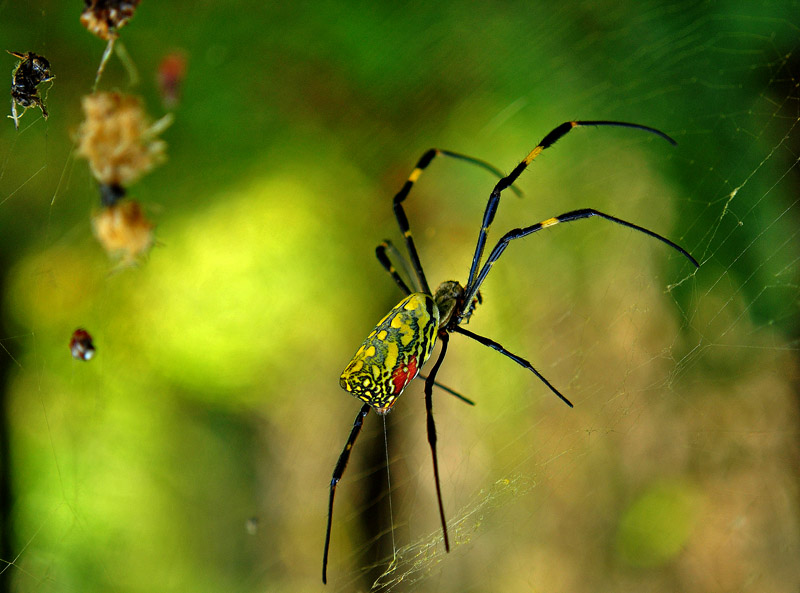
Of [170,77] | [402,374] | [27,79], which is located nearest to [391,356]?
[402,374]

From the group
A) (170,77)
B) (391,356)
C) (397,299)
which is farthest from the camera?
(397,299)

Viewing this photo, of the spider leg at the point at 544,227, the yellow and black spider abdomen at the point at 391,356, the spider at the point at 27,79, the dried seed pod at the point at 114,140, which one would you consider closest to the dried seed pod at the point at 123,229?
the dried seed pod at the point at 114,140

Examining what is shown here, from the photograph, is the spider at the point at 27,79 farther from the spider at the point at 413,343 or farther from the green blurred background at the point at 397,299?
the spider at the point at 413,343

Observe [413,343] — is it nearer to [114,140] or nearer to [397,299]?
[114,140]

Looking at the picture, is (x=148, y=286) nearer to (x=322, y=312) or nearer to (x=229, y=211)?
(x=229, y=211)

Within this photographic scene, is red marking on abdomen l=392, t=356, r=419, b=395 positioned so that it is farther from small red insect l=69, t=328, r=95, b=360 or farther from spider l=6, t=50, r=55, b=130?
spider l=6, t=50, r=55, b=130

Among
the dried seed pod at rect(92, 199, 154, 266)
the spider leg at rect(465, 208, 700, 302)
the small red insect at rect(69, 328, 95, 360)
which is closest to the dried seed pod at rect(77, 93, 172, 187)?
the dried seed pod at rect(92, 199, 154, 266)

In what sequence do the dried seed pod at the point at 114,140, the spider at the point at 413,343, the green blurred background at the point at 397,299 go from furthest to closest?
the green blurred background at the point at 397,299 → the spider at the point at 413,343 → the dried seed pod at the point at 114,140
